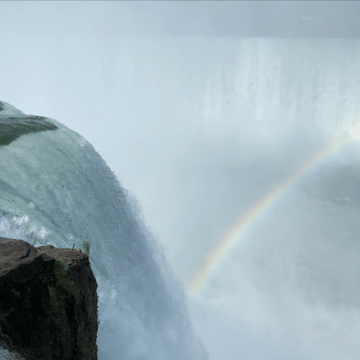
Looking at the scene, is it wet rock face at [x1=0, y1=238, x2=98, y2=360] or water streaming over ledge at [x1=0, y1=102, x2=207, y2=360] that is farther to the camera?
water streaming over ledge at [x1=0, y1=102, x2=207, y2=360]

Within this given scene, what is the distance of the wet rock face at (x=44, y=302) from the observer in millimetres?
1608

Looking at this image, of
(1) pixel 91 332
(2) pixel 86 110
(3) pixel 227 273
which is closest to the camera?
(1) pixel 91 332

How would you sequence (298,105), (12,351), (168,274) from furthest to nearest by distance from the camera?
1. (298,105)
2. (168,274)
3. (12,351)

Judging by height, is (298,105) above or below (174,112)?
above

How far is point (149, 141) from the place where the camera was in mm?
19531

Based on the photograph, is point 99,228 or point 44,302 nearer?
point 44,302

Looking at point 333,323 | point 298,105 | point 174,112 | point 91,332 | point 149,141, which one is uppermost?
point 298,105

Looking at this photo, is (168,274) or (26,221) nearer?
(26,221)

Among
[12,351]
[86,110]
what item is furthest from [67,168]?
[86,110]

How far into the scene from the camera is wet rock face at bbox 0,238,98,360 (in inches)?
63.3

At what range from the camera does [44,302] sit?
5.64 feet

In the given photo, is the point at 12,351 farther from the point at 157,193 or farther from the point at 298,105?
the point at 298,105

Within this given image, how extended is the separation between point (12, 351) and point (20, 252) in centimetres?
45

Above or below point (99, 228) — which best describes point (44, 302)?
below
